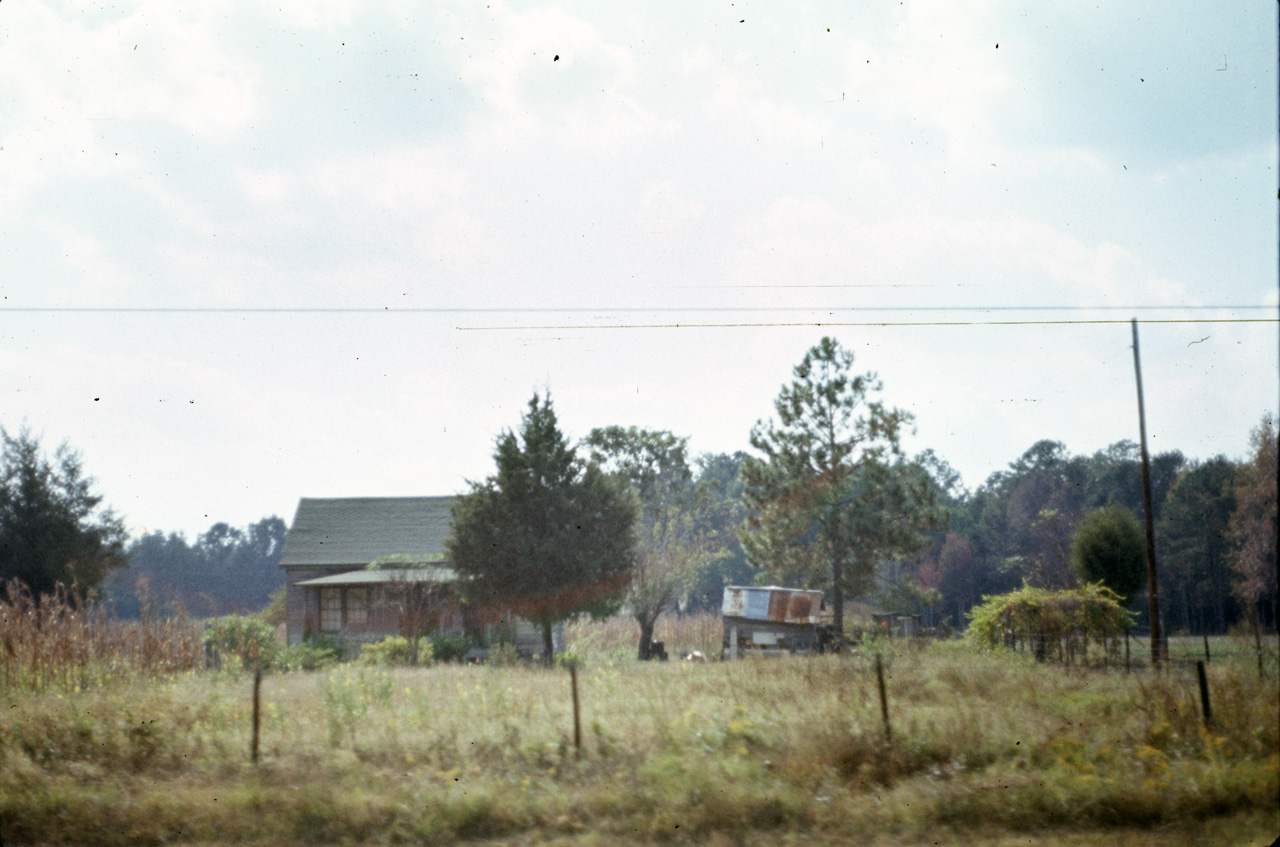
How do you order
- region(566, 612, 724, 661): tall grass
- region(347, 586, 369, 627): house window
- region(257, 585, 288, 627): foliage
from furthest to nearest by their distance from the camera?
region(257, 585, 288, 627): foliage
region(566, 612, 724, 661): tall grass
region(347, 586, 369, 627): house window

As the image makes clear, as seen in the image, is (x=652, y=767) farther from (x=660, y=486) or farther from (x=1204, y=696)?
(x=660, y=486)

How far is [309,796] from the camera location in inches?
354

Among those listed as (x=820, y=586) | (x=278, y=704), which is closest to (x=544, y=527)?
(x=820, y=586)

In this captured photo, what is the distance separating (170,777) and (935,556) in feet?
224

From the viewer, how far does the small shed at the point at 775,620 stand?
33.0 meters

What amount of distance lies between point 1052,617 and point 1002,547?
161 feet

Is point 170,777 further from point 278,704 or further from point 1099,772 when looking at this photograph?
point 1099,772

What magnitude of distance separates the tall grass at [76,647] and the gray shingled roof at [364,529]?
815 inches

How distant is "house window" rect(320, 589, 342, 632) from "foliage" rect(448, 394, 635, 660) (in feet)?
28.2

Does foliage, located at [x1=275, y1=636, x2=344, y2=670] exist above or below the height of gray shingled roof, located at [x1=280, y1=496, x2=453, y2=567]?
below

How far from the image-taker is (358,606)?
3547 cm

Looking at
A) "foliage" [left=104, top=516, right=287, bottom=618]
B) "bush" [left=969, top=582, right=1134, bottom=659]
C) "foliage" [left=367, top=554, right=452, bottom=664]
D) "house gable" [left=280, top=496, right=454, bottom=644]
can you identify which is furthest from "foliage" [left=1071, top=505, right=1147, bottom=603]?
"foliage" [left=104, top=516, right=287, bottom=618]

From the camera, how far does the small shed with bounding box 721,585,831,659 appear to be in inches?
1298

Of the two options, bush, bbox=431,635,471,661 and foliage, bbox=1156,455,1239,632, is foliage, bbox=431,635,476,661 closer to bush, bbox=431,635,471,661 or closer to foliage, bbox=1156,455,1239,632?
bush, bbox=431,635,471,661
